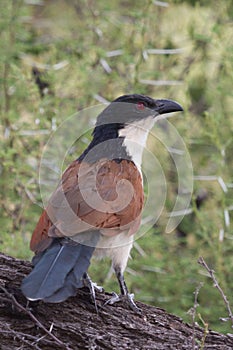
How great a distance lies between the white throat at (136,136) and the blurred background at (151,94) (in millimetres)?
693

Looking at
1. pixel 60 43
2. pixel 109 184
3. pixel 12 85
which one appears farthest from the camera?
pixel 60 43

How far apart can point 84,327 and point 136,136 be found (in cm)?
145

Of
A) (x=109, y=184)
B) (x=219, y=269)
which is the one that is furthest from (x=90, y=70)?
(x=109, y=184)

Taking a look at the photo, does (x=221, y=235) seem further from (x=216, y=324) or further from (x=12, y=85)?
(x=12, y=85)

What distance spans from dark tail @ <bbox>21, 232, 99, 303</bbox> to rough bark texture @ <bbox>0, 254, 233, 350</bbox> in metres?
0.11

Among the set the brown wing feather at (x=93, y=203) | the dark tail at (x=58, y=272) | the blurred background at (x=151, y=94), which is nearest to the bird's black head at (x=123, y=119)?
the brown wing feather at (x=93, y=203)

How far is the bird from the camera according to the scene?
3.26 m

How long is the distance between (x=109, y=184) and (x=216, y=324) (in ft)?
6.94

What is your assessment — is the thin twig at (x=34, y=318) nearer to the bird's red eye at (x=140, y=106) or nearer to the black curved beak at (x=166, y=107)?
the bird's red eye at (x=140, y=106)

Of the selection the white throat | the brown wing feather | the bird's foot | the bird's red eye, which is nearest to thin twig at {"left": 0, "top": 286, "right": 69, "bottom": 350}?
the brown wing feather

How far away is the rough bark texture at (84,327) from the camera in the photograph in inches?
128

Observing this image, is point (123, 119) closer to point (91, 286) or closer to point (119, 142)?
point (119, 142)

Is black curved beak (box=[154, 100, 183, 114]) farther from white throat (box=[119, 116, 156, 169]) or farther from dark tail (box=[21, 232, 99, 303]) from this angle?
dark tail (box=[21, 232, 99, 303])

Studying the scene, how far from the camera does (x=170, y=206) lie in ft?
20.5
